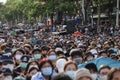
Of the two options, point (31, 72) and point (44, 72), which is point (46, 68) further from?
point (31, 72)

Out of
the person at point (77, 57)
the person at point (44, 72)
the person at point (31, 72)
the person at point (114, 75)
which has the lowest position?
the person at point (77, 57)

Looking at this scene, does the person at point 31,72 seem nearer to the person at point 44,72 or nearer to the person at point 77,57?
the person at point 44,72

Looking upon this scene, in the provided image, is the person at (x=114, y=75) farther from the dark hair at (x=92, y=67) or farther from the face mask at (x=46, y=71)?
the dark hair at (x=92, y=67)

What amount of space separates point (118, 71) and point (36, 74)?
244 cm

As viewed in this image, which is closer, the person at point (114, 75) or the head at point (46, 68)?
the person at point (114, 75)

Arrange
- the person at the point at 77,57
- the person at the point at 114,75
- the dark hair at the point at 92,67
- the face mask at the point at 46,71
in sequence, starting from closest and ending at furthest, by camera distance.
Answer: the person at the point at 114,75
the face mask at the point at 46,71
the dark hair at the point at 92,67
the person at the point at 77,57

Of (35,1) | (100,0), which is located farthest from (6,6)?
(100,0)

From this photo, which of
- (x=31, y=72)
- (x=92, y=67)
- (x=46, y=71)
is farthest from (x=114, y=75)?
A: (x=31, y=72)

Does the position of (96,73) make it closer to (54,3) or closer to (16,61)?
(16,61)

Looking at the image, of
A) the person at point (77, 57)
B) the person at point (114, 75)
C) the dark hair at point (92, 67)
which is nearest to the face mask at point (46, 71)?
the dark hair at point (92, 67)

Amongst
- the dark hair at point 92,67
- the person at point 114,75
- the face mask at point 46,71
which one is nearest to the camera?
the person at point 114,75

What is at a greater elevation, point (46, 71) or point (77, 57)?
point (46, 71)

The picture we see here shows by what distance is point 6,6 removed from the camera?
126750 millimetres

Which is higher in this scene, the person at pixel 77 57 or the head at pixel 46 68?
the head at pixel 46 68
